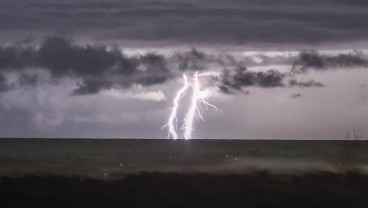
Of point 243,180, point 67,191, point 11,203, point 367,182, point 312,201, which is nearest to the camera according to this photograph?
point 11,203

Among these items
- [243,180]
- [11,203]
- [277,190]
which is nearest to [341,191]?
[277,190]

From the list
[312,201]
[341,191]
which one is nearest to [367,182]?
[341,191]

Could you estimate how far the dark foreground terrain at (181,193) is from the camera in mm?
50688

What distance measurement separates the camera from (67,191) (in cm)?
5684

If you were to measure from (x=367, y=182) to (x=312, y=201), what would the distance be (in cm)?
1605

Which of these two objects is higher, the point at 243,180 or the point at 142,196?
the point at 243,180

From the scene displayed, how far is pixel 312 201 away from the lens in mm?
52938

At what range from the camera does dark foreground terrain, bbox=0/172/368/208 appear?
5069 centimetres

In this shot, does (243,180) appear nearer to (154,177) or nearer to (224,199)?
(154,177)

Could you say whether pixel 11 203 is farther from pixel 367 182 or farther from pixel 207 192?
pixel 367 182

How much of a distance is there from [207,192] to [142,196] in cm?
571

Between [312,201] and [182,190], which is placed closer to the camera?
[312,201]

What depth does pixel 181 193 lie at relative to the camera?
57.2 meters

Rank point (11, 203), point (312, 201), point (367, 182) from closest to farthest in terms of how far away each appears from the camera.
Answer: point (11, 203), point (312, 201), point (367, 182)
